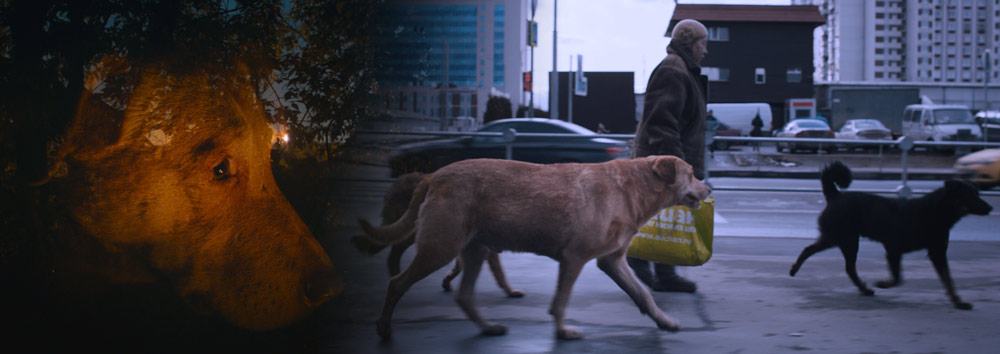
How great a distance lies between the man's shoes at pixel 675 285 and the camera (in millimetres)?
5902

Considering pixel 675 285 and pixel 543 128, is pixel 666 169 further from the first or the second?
pixel 543 128

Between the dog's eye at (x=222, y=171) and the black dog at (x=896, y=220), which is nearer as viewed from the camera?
the dog's eye at (x=222, y=171)

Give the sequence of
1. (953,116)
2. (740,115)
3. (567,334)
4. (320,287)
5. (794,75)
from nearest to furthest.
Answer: (320,287) < (567,334) < (953,116) < (740,115) < (794,75)

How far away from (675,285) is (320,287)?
9.89 ft

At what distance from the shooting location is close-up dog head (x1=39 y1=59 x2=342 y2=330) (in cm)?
330

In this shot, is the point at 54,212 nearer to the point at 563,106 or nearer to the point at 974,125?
the point at 974,125

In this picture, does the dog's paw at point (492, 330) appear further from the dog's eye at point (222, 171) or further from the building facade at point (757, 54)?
the building facade at point (757, 54)

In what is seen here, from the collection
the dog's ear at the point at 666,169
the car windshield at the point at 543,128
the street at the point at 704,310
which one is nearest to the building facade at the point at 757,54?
the car windshield at the point at 543,128

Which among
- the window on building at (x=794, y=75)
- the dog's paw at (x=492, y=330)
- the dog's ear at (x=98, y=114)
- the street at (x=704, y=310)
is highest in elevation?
the window on building at (x=794, y=75)

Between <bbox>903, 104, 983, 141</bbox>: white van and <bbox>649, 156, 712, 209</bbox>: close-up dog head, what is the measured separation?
99.8 ft

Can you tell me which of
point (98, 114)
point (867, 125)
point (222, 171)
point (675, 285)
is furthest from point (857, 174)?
point (867, 125)

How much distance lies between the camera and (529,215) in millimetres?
4320

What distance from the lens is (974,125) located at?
33.3 meters

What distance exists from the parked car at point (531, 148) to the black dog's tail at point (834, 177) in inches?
171
